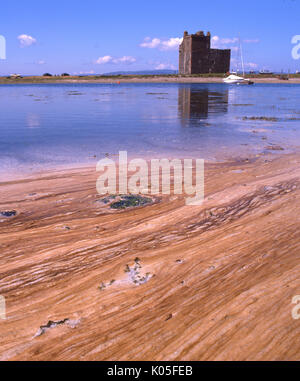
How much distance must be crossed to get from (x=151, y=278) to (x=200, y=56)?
398 ft

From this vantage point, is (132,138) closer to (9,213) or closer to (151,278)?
(9,213)

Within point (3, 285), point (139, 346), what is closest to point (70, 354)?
point (139, 346)

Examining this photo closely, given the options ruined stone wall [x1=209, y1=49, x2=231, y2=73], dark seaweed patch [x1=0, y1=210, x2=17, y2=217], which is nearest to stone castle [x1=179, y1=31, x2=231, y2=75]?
ruined stone wall [x1=209, y1=49, x2=231, y2=73]

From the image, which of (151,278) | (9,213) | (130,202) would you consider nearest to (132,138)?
(130,202)

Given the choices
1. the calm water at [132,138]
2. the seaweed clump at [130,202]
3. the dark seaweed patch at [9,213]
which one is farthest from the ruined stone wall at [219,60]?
the dark seaweed patch at [9,213]

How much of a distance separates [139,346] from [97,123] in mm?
10760

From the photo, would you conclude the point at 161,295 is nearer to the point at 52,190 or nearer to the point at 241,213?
the point at 241,213

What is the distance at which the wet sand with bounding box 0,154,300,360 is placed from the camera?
2.03 meters

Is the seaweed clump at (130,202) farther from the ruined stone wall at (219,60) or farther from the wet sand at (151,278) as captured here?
the ruined stone wall at (219,60)

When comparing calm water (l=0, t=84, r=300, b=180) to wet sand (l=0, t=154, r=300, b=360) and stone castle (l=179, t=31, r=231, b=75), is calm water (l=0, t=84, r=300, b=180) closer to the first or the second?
wet sand (l=0, t=154, r=300, b=360)

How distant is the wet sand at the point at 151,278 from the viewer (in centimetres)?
203

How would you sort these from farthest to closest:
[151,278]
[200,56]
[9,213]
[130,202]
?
[200,56] → [130,202] → [9,213] → [151,278]

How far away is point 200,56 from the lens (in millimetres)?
112250

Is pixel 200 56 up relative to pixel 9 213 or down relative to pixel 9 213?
up
